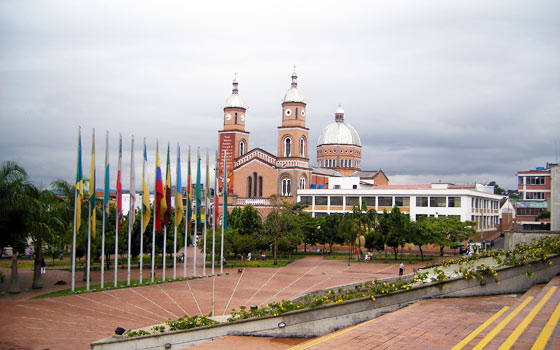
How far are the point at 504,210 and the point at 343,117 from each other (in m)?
28.5

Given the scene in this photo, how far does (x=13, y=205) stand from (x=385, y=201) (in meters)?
43.2

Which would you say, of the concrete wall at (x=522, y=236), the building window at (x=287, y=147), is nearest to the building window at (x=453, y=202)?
the building window at (x=287, y=147)

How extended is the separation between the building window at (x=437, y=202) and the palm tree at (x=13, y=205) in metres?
43.0

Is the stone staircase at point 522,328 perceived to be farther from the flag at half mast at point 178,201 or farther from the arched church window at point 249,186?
the arched church window at point 249,186

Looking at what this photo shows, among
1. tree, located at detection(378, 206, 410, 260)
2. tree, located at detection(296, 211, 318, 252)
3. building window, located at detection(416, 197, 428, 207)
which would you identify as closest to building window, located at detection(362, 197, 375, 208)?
building window, located at detection(416, 197, 428, 207)

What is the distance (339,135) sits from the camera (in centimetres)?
8500

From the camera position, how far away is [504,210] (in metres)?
78.7

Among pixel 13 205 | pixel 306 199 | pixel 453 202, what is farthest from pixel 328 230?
pixel 13 205

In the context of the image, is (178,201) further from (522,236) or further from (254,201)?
(254,201)

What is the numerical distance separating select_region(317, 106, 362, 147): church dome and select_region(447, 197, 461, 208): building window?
29.2 metres

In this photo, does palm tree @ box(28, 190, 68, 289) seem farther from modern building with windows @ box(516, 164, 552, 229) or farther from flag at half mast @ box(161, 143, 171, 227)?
modern building with windows @ box(516, 164, 552, 229)

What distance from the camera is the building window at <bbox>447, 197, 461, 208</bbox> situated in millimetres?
57094

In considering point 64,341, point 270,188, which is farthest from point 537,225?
point 64,341

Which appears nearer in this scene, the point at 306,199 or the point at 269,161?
the point at 306,199
